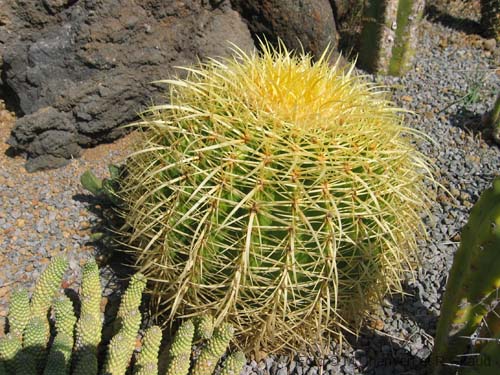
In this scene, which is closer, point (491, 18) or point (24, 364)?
point (24, 364)

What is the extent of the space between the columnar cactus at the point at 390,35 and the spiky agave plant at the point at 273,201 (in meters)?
2.52

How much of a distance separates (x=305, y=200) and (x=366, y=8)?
10.6 ft

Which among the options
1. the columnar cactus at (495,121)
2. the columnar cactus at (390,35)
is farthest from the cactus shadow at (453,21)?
the columnar cactus at (495,121)

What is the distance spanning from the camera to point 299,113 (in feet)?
6.21

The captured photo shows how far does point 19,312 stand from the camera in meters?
2.05

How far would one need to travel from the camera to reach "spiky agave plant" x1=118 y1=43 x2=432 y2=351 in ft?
5.78

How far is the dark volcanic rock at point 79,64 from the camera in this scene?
3.23 meters

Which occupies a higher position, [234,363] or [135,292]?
[234,363]

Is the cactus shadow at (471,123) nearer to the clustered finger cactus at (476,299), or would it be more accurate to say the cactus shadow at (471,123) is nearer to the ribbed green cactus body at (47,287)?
the clustered finger cactus at (476,299)

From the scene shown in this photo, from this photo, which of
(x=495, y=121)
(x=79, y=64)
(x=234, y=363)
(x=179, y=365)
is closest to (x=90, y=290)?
(x=179, y=365)

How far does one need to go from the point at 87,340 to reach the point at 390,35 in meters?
3.58

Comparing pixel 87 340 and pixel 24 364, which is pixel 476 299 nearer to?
pixel 87 340

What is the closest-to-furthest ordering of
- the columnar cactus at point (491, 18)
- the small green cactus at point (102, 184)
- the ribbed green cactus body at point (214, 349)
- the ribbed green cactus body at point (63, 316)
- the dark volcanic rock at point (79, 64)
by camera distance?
the ribbed green cactus body at point (214, 349), the ribbed green cactus body at point (63, 316), the small green cactus at point (102, 184), the dark volcanic rock at point (79, 64), the columnar cactus at point (491, 18)

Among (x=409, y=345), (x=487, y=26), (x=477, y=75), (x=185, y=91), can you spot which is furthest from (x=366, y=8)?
(x=409, y=345)
